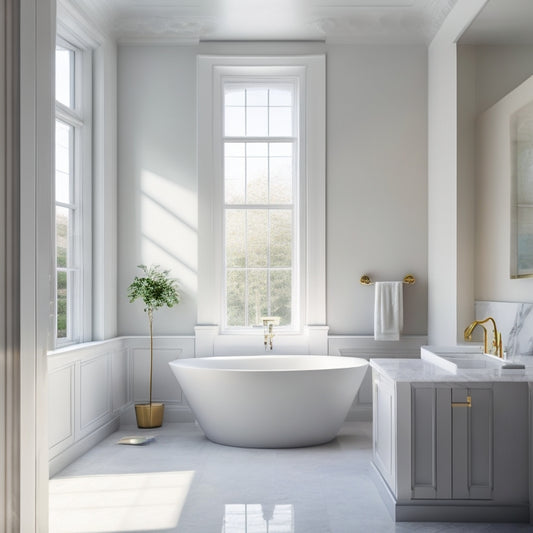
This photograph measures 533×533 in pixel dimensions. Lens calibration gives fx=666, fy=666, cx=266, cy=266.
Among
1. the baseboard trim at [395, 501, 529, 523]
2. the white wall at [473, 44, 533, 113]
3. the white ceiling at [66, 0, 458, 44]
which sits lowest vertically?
the baseboard trim at [395, 501, 529, 523]

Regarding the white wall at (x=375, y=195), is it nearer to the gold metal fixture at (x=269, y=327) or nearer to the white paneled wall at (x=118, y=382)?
the white paneled wall at (x=118, y=382)

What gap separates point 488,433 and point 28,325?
2311mm

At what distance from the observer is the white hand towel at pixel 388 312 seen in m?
5.24

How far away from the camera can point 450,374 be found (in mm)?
3201

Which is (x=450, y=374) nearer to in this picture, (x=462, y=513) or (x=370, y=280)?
(x=462, y=513)

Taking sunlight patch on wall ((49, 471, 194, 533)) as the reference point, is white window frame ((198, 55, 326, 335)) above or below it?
above

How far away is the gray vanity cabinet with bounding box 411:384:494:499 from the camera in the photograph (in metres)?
3.03

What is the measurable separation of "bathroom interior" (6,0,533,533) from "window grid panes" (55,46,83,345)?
3 cm

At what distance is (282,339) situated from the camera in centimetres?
542

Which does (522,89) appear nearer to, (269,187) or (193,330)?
(269,187)

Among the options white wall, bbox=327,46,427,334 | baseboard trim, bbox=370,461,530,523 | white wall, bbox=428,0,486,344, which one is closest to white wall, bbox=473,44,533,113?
white wall, bbox=428,0,486,344

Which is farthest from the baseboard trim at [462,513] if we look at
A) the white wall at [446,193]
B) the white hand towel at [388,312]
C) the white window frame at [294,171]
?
the white window frame at [294,171]

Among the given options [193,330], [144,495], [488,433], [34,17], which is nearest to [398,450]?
[488,433]

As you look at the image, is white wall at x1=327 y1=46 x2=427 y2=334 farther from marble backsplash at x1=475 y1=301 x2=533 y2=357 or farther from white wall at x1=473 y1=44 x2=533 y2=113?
marble backsplash at x1=475 y1=301 x2=533 y2=357
